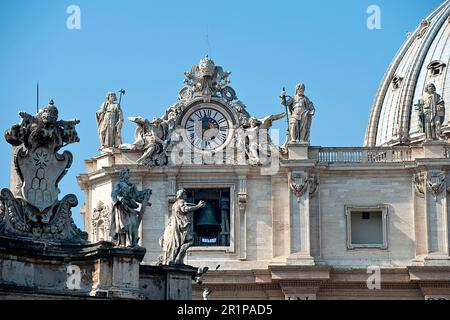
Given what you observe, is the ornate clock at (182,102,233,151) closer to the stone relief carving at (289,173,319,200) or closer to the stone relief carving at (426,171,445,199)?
the stone relief carving at (289,173,319,200)

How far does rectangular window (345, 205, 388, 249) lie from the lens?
9744 cm

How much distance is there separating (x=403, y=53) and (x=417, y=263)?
8604 centimetres

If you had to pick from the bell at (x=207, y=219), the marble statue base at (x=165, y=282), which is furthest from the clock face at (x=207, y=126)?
the marble statue base at (x=165, y=282)

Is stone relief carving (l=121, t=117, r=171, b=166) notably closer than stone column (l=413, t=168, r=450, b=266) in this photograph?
No

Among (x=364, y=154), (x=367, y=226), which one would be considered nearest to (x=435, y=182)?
(x=364, y=154)

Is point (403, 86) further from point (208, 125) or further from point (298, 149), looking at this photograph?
point (208, 125)

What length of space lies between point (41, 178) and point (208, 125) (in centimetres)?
4565

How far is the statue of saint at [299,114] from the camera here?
9756 cm

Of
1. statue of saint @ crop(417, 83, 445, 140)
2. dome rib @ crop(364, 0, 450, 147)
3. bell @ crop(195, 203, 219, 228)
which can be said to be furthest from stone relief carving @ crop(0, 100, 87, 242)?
dome rib @ crop(364, 0, 450, 147)

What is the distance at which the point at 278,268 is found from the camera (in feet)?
312

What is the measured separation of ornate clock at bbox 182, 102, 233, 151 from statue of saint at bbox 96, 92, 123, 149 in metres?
3.88
